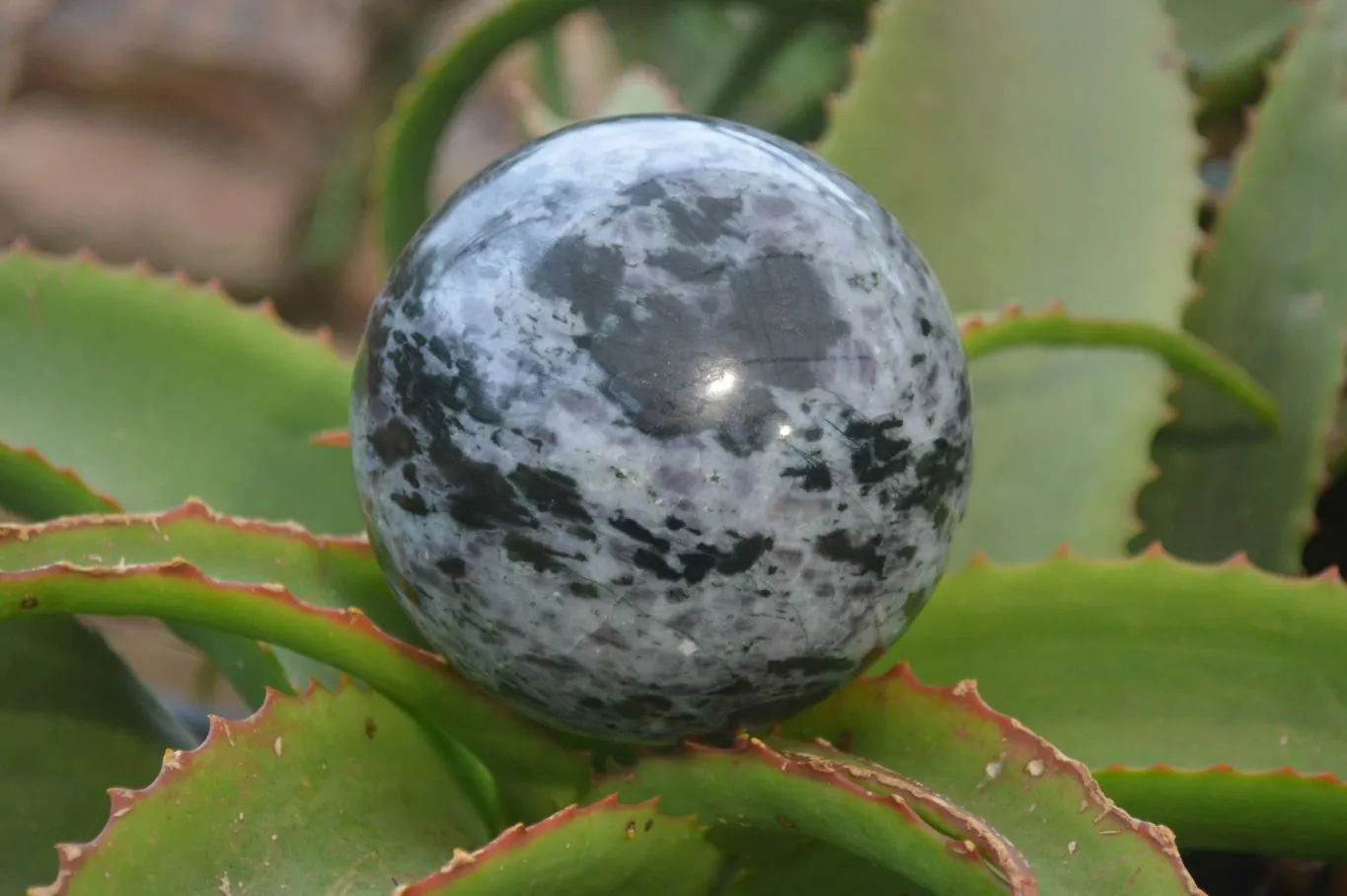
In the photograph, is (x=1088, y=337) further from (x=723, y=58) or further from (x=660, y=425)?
(x=723, y=58)

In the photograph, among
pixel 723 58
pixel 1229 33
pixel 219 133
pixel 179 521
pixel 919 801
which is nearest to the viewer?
pixel 919 801

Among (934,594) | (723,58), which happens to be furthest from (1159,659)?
(723,58)

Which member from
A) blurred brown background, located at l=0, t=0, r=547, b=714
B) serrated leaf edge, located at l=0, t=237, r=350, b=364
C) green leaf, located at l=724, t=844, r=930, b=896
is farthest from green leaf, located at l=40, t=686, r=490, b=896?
blurred brown background, located at l=0, t=0, r=547, b=714

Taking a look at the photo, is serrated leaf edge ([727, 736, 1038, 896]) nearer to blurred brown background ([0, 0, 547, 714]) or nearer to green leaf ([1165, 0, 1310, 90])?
green leaf ([1165, 0, 1310, 90])

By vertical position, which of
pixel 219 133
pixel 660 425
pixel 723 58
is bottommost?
A: pixel 660 425

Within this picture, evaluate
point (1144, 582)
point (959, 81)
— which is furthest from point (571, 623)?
point (959, 81)

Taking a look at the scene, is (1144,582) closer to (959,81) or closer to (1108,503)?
(1108,503)
